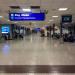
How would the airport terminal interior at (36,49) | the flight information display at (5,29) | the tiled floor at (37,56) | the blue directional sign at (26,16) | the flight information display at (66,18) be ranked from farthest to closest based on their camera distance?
the flight information display at (5,29)
the flight information display at (66,18)
the blue directional sign at (26,16)
the tiled floor at (37,56)
the airport terminal interior at (36,49)

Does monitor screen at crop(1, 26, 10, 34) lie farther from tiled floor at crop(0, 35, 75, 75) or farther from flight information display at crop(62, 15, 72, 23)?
tiled floor at crop(0, 35, 75, 75)

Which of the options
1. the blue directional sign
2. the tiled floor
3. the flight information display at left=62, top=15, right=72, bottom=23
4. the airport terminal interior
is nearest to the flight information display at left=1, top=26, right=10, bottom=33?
the airport terminal interior

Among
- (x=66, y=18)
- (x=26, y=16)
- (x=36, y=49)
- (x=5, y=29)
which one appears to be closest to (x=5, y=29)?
(x=5, y=29)

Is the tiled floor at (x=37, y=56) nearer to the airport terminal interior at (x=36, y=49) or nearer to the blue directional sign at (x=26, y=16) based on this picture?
the airport terminal interior at (x=36, y=49)

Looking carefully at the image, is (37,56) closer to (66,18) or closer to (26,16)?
(26,16)


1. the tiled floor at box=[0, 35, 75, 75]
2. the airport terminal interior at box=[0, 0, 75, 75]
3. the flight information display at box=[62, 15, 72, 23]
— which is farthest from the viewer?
the flight information display at box=[62, 15, 72, 23]

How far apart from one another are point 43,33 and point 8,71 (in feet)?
130

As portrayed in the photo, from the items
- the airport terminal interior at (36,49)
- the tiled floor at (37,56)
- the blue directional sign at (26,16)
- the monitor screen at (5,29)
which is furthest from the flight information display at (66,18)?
the monitor screen at (5,29)

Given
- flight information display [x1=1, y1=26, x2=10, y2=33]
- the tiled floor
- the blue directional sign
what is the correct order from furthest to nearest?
flight information display [x1=1, y1=26, x2=10, y2=33], the blue directional sign, the tiled floor

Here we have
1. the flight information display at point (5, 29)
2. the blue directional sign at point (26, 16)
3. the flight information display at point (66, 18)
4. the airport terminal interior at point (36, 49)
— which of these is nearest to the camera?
the airport terminal interior at point (36, 49)

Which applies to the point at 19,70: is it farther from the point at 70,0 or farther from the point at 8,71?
the point at 70,0

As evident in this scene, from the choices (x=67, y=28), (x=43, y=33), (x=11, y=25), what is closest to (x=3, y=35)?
(x=11, y=25)

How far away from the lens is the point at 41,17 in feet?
46.9

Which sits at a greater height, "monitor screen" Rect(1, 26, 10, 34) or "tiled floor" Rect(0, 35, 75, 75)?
"monitor screen" Rect(1, 26, 10, 34)
